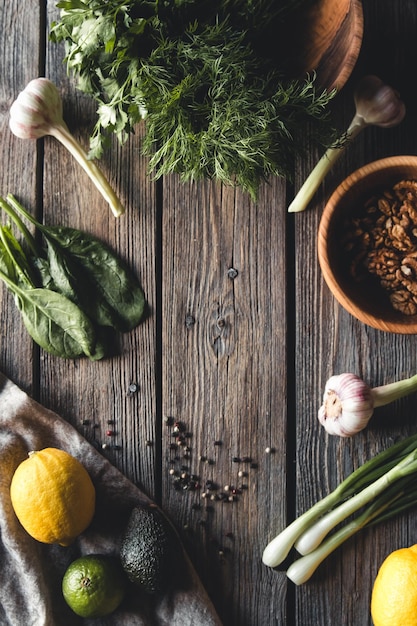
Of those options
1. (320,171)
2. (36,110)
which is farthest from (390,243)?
(36,110)

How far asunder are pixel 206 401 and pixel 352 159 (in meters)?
0.52

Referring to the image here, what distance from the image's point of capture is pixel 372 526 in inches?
52.7

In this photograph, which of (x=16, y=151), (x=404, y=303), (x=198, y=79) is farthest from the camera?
(x=16, y=151)

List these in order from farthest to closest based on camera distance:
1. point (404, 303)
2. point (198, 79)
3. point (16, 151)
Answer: point (16, 151) < point (404, 303) < point (198, 79)

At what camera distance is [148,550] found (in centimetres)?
123

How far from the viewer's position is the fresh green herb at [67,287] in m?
1.34

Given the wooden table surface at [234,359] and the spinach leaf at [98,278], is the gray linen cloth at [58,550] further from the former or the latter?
the spinach leaf at [98,278]

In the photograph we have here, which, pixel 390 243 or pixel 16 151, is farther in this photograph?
pixel 16 151

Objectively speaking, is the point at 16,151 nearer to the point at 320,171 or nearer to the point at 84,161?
the point at 84,161

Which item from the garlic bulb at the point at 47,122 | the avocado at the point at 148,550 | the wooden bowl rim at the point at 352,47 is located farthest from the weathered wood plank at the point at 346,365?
the garlic bulb at the point at 47,122

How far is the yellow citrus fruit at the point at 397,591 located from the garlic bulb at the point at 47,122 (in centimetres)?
78

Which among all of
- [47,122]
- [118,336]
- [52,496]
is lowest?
[52,496]

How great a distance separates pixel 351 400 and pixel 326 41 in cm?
62

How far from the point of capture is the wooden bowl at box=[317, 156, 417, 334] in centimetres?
125
